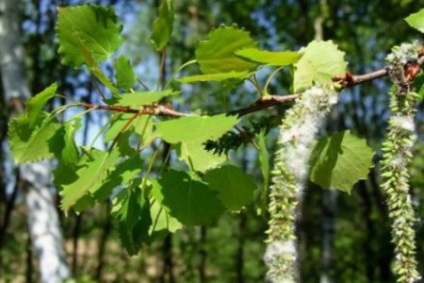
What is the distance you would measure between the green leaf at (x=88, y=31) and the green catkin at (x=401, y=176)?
1.66 feet

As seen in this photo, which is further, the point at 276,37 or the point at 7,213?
the point at 276,37

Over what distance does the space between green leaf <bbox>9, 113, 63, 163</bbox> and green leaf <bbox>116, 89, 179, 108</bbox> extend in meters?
0.19

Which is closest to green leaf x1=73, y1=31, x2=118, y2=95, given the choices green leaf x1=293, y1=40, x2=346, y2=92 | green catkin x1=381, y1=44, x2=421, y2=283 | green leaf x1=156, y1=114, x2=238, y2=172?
green leaf x1=156, y1=114, x2=238, y2=172

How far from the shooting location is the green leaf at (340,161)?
90cm

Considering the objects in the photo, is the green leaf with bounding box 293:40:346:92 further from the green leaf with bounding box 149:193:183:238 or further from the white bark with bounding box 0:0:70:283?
the white bark with bounding box 0:0:70:283

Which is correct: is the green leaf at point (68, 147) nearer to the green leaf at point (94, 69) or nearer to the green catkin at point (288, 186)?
the green leaf at point (94, 69)

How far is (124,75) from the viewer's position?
3.23ft

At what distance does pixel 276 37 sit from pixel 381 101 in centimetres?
286

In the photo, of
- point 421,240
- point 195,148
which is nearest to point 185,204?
point 195,148

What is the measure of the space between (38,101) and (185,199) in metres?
0.26

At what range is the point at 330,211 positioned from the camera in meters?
6.77

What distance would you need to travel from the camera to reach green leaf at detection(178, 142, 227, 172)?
40.3 inches

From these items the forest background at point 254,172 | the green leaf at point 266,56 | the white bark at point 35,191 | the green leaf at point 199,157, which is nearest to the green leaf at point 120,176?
the green leaf at point 199,157

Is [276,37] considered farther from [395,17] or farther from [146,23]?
[146,23]
